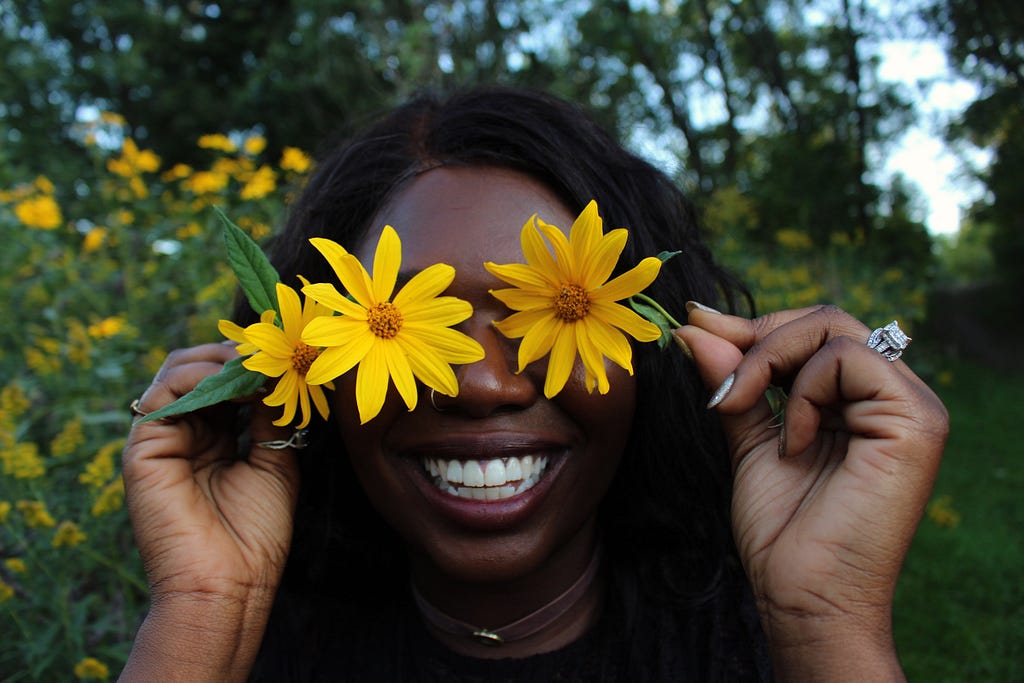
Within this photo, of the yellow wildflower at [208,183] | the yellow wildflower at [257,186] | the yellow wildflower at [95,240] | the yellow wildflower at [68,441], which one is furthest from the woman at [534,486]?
the yellow wildflower at [95,240]

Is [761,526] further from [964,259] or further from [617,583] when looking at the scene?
[964,259]

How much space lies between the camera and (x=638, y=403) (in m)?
1.45

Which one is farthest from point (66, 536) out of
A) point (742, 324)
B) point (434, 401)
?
point (742, 324)

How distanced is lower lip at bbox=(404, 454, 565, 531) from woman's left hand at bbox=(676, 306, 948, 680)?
0.31m

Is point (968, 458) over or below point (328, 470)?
below

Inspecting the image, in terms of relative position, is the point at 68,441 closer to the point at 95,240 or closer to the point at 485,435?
the point at 485,435

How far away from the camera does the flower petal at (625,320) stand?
1033mm

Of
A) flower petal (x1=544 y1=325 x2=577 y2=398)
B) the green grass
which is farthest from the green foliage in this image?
the green grass

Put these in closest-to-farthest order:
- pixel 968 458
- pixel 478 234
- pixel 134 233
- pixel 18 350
→ pixel 478 234 → pixel 18 350 → pixel 134 233 → pixel 968 458

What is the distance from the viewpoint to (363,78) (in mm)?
7832

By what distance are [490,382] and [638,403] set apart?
411 millimetres

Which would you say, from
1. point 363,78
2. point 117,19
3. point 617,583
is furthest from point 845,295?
point 117,19

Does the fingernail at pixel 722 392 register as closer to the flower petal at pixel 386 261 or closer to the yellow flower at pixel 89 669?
the flower petal at pixel 386 261

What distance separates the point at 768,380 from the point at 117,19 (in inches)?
456
